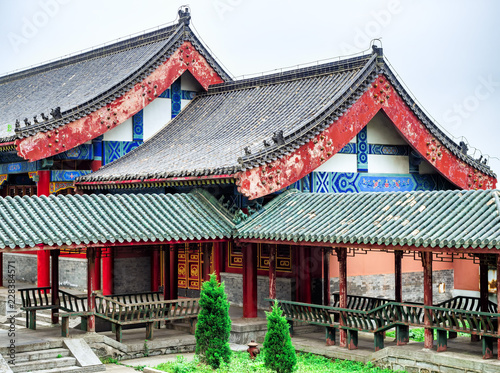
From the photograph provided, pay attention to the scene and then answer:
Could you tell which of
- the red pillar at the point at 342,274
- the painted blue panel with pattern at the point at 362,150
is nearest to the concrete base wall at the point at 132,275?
the painted blue panel with pattern at the point at 362,150

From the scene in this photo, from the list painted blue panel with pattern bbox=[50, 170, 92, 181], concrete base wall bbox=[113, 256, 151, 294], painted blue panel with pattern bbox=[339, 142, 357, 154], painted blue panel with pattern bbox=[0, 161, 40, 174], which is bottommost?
concrete base wall bbox=[113, 256, 151, 294]

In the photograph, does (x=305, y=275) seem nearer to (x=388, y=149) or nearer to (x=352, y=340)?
(x=352, y=340)

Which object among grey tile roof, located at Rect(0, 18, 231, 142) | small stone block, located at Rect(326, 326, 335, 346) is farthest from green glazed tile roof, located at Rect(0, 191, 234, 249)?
grey tile roof, located at Rect(0, 18, 231, 142)

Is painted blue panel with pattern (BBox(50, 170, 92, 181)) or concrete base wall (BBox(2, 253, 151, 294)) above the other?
painted blue panel with pattern (BBox(50, 170, 92, 181))

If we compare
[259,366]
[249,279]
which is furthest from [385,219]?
[249,279]

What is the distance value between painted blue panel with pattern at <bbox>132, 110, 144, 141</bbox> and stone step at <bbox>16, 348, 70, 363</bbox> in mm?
10595

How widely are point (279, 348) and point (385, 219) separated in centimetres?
406

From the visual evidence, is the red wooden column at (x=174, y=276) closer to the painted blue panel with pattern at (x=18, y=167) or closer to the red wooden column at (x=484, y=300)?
the painted blue panel with pattern at (x=18, y=167)

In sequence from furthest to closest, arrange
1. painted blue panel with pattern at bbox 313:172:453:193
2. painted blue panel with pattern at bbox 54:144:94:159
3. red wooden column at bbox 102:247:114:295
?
1. painted blue panel with pattern at bbox 54:144:94:159
2. red wooden column at bbox 102:247:114:295
3. painted blue panel with pattern at bbox 313:172:453:193

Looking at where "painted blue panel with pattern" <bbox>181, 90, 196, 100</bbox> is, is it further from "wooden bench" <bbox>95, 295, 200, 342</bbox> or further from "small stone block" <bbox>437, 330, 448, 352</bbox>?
"small stone block" <bbox>437, 330, 448, 352</bbox>

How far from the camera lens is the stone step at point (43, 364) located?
619 inches

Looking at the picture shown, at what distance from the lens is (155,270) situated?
2530 centimetres

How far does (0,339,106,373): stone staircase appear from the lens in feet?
52.4

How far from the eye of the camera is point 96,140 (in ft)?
82.3
